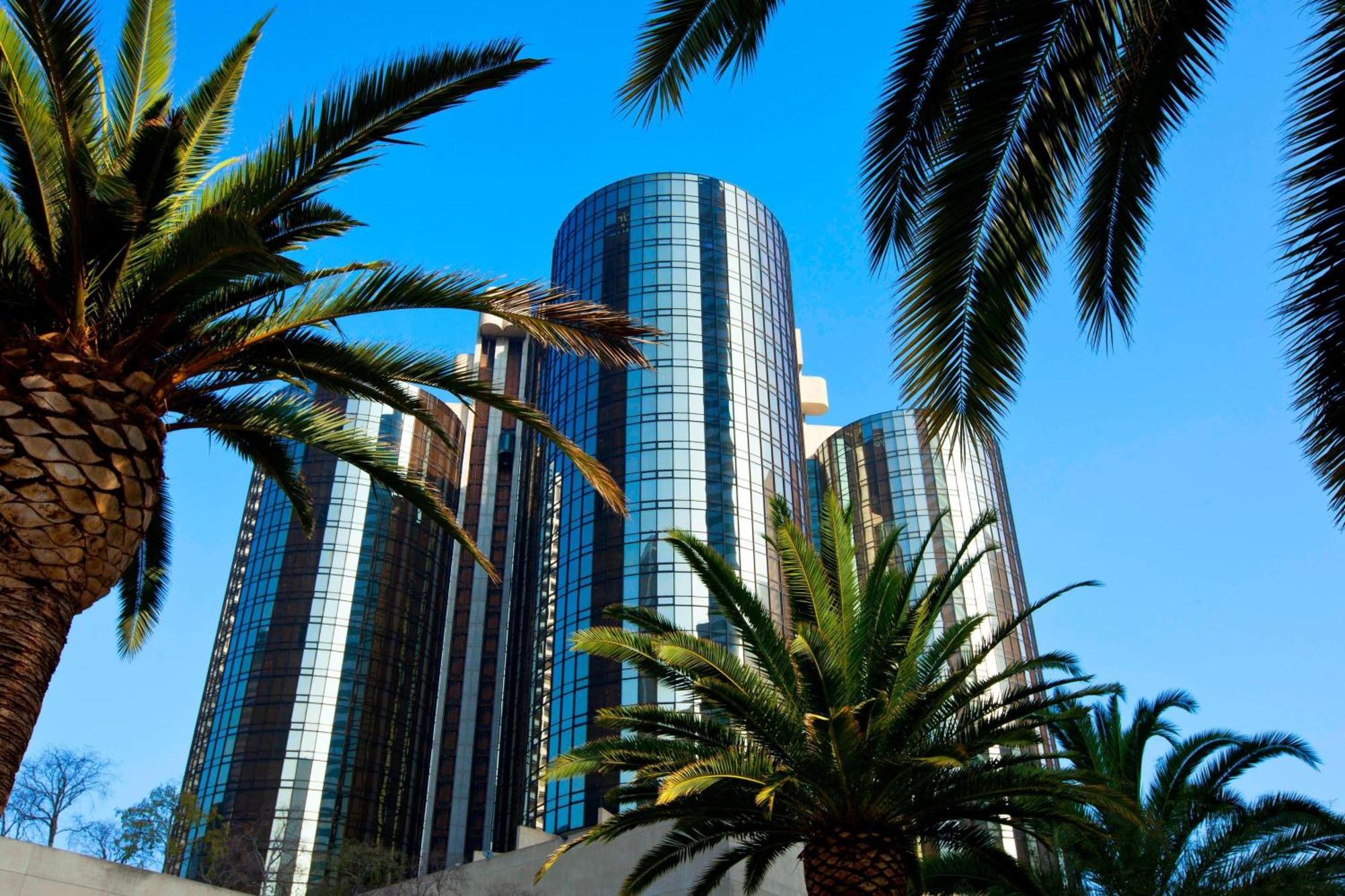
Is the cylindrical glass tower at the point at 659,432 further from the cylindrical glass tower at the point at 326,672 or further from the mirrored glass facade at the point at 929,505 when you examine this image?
the mirrored glass facade at the point at 929,505

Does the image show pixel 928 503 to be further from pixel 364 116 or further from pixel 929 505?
pixel 364 116

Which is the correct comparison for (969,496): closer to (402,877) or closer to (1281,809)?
(402,877)

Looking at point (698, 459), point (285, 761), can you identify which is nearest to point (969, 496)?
point (698, 459)

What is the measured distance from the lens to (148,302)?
8102 millimetres

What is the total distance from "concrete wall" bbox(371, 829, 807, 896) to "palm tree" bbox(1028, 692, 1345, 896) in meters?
14.3

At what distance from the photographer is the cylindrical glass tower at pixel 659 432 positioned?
62656mm

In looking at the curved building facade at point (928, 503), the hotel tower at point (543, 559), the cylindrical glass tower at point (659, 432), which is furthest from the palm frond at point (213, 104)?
the curved building facade at point (928, 503)

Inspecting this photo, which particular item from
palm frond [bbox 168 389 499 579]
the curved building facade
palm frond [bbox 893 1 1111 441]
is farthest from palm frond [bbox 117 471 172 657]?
the curved building facade

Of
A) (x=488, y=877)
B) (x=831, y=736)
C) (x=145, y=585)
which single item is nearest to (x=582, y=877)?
(x=488, y=877)

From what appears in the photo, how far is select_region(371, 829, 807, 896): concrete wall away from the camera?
34.6m

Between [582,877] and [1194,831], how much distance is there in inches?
829

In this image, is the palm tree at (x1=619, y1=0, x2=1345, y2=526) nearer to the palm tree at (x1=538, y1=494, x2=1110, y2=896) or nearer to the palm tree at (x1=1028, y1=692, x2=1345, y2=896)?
the palm tree at (x1=538, y1=494, x2=1110, y2=896)

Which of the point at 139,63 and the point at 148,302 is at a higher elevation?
the point at 139,63

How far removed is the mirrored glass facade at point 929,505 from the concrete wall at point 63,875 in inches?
2439
